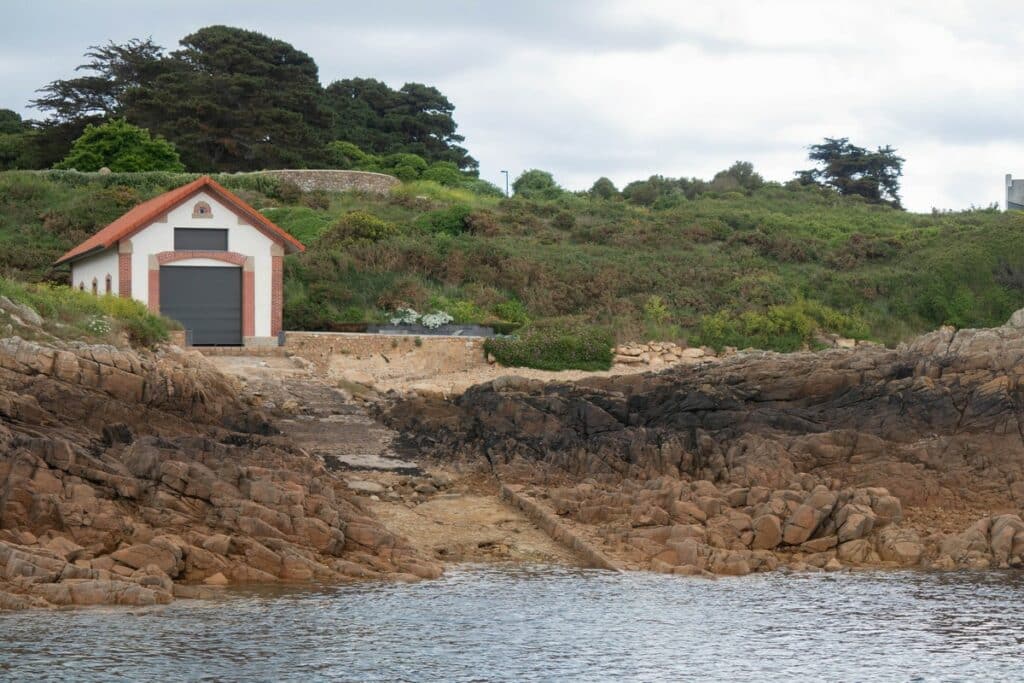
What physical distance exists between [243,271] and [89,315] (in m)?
8.59

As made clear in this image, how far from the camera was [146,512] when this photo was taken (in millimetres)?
17500

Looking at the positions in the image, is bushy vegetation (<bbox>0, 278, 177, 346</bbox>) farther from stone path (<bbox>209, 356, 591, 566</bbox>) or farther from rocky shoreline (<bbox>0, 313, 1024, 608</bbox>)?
stone path (<bbox>209, 356, 591, 566</bbox>)

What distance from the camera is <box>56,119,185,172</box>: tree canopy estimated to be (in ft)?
176

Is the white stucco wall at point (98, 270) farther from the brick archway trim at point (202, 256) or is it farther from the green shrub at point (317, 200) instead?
→ the green shrub at point (317, 200)

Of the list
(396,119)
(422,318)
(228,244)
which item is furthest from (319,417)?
(396,119)

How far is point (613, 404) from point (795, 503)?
659 centimetres

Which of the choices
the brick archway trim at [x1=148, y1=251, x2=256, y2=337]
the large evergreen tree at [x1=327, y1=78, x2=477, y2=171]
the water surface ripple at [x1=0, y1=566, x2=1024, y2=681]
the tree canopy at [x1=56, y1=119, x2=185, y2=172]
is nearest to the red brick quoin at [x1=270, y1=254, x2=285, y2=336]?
the brick archway trim at [x1=148, y1=251, x2=256, y2=337]

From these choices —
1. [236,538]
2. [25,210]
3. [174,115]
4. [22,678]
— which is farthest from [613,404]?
[174,115]

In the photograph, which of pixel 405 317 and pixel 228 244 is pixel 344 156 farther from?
pixel 228 244

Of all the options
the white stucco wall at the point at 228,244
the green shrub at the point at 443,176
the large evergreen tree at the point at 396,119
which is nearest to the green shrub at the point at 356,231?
the white stucco wall at the point at 228,244

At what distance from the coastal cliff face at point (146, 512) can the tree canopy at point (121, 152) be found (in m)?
33.4

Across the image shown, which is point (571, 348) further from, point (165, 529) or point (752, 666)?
point (752, 666)

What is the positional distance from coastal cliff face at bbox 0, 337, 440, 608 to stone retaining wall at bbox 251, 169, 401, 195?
32.8 m

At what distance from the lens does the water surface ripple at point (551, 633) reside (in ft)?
45.1
